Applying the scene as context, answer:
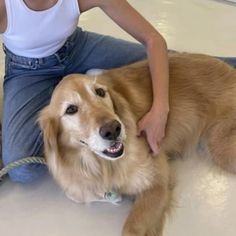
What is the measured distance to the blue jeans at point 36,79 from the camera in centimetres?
197

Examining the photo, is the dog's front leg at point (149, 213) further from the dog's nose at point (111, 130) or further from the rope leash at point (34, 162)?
the dog's nose at point (111, 130)

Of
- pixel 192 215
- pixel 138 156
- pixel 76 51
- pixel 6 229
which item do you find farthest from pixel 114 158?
pixel 76 51

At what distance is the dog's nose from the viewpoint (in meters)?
1.54

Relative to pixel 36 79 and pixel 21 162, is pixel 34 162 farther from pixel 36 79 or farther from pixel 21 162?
pixel 36 79

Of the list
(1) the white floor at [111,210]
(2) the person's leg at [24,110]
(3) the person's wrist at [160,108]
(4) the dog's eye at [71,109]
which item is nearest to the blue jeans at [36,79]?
(2) the person's leg at [24,110]

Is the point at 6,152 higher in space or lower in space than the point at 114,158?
lower

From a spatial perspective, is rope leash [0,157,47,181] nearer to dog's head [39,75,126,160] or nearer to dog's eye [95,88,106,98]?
dog's head [39,75,126,160]

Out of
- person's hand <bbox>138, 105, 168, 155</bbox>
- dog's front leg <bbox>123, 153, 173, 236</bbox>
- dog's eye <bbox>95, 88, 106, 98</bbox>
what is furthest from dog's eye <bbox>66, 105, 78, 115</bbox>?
dog's front leg <bbox>123, 153, 173, 236</bbox>

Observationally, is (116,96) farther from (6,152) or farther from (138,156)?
(6,152)

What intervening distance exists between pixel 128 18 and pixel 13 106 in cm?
63

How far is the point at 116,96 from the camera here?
5.68 ft

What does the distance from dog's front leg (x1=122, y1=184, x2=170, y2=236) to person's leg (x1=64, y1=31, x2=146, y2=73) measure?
0.71 metres

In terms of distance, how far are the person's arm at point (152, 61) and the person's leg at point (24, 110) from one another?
0.38 metres

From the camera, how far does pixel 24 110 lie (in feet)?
6.63
